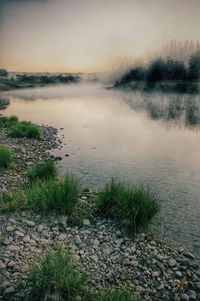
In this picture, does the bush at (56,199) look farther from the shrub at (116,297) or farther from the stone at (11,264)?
the shrub at (116,297)

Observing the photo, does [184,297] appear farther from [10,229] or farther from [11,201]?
[11,201]

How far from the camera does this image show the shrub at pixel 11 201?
6.76m

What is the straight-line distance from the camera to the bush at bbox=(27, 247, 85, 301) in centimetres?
415

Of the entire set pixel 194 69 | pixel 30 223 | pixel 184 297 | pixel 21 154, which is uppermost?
pixel 194 69

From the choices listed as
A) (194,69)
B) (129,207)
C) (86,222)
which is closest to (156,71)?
(194,69)

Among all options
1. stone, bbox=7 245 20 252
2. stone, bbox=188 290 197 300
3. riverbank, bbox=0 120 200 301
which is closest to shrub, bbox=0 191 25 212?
riverbank, bbox=0 120 200 301

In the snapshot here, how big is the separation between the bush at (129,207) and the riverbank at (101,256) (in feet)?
0.93

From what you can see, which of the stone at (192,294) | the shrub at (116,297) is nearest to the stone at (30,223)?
the shrub at (116,297)

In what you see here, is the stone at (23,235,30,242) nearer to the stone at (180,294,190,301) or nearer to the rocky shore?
the rocky shore

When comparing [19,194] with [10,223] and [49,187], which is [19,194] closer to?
[49,187]

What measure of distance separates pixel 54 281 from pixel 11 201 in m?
3.44

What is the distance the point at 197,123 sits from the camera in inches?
1032

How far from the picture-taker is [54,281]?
13.6 feet

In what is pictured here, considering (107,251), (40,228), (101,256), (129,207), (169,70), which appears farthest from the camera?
(169,70)
